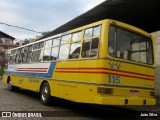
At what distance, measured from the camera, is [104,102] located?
25.5ft

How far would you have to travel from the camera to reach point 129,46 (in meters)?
8.98

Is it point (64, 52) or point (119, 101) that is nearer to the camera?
point (119, 101)

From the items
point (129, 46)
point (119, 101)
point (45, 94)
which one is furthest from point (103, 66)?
point (45, 94)

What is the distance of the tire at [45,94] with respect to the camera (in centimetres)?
1100

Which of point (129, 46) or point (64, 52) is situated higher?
point (129, 46)

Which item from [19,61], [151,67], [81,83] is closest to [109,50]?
[81,83]

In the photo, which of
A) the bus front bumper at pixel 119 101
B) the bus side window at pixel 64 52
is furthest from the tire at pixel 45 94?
the bus front bumper at pixel 119 101

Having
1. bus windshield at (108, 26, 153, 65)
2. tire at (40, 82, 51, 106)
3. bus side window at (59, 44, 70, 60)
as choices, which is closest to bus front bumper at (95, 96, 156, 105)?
bus windshield at (108, 26, 153, 65)

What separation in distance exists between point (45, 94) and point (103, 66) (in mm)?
4110

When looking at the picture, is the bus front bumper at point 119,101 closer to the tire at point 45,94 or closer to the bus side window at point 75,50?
the bus side window at point 75,50

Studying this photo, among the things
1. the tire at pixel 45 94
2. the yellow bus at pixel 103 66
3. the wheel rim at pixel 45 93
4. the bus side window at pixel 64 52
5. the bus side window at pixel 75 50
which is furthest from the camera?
the wheel rim at pixel 45 93

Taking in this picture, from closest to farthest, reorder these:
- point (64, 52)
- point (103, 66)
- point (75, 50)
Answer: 1. point (103, 66)
2. point (75, 50)
3. point (64, 52)

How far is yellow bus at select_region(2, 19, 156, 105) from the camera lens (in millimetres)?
8133

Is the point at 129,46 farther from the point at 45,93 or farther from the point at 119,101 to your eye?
the point at 45,93
